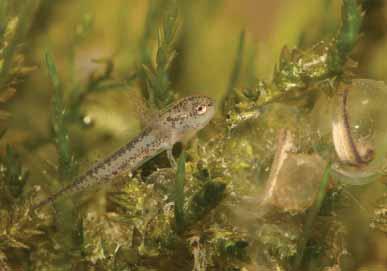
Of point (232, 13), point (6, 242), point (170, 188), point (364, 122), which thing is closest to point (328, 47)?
point (364, 122)

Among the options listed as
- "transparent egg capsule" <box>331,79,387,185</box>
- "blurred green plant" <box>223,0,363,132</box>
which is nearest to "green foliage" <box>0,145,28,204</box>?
"blurred green plant" <box>223,0,363,132</box>

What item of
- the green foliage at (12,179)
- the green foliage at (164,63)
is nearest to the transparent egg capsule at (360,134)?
the green foliage at (164,63)

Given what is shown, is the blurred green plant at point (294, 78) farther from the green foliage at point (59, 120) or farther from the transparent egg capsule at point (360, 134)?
the green foliage at point (59, 120)

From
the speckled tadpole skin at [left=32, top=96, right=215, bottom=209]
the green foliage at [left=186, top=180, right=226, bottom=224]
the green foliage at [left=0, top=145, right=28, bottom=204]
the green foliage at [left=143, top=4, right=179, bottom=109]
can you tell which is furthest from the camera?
the green foliage at [left=0, top=145, right=28, bottom=204]

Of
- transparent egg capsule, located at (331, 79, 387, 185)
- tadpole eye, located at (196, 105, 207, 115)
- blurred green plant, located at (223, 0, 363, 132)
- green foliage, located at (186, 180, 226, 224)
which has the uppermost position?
blurred green plant, located at (223, 0, 363, 132)

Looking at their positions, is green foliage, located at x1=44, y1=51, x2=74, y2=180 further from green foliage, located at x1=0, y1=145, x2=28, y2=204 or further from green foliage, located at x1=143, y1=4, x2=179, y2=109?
green foliage, located at x1=143, y1=4, x2=179, y2=109

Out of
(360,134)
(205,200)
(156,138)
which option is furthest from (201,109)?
(360,134)
